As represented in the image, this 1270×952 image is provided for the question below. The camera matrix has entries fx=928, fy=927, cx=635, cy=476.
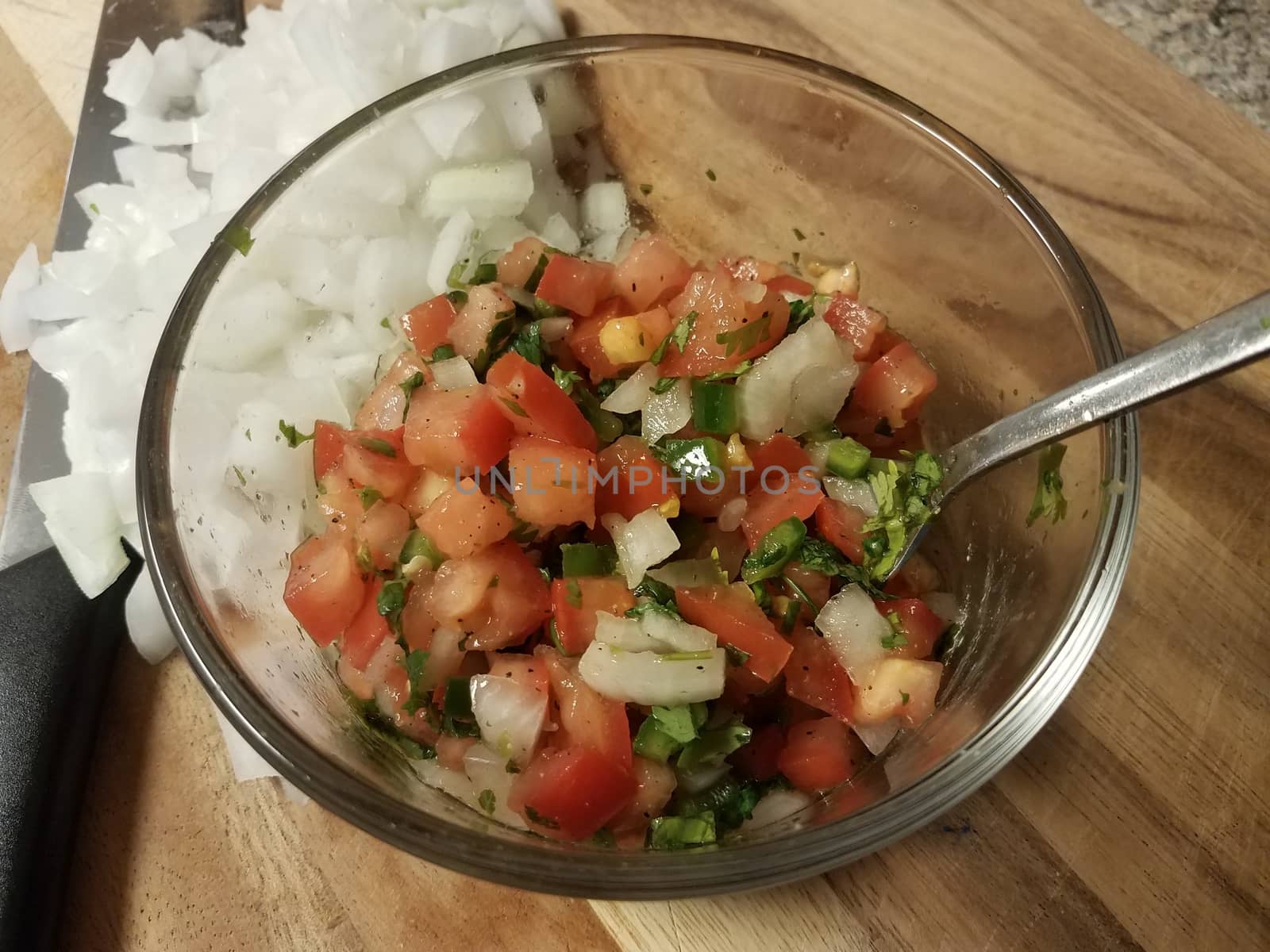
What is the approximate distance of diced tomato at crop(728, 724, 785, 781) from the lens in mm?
1081

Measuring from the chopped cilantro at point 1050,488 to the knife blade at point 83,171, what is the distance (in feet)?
4.45

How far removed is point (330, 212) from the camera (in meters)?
A: 1.35

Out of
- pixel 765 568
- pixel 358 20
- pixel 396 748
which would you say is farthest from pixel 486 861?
pixel 358 20

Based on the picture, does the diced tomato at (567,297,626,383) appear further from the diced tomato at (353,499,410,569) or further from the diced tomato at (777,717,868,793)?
the diced tomato at (777,717,868,793)

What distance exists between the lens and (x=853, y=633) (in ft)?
3.46

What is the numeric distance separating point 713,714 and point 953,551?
17.4 inches

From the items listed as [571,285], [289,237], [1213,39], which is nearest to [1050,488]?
[571,285]

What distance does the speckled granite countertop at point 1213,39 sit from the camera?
5.54 ft

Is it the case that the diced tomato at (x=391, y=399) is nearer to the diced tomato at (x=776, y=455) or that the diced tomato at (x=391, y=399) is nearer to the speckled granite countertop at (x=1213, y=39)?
the diced tomato at (x=776, y=455)

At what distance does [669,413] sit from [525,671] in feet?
1.15

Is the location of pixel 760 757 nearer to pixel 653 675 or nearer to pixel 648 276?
pixel 653 675

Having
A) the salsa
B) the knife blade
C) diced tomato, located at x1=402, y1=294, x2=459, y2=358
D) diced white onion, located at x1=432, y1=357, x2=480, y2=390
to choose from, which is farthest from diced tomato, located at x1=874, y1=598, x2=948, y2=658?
the knife blade

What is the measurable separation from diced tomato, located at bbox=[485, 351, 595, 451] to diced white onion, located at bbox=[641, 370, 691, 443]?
81mm

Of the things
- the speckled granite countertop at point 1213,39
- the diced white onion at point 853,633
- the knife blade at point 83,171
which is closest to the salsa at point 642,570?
the diced white onion at point 853,633
